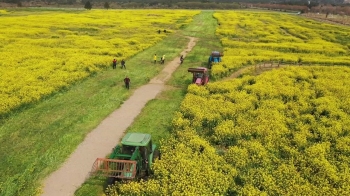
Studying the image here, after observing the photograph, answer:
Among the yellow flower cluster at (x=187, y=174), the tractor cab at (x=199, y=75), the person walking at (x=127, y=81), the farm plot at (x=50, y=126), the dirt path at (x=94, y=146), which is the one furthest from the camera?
the tractor cab at (x=199, y=75)

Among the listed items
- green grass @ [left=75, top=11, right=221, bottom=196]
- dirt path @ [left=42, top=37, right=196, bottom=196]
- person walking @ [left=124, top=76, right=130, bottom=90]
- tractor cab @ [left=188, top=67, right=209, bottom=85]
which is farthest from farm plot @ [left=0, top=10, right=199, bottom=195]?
tractor cab @ [left=188, top=67, right=209, bottom=85]

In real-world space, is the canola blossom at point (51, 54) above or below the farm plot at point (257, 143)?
above

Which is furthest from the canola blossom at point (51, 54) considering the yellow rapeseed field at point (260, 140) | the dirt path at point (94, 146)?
the yellow rapeseed field at point (260, 140)

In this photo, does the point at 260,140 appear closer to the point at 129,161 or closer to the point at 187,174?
the point at 187,174

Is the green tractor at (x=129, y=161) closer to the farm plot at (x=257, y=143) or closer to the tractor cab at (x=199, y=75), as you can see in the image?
the farm plot at (x=257, y=143)

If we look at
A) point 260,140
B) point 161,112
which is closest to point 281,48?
point 161,112

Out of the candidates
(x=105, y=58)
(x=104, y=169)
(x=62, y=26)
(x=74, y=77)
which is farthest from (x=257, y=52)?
(x=62, y=26)
